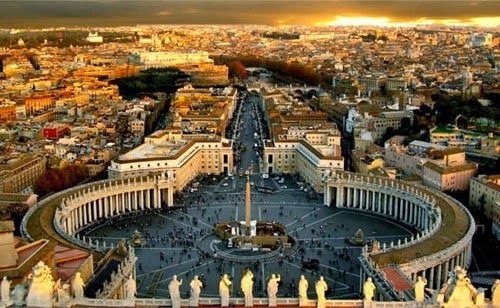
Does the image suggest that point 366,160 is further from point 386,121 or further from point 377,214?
point 386,121

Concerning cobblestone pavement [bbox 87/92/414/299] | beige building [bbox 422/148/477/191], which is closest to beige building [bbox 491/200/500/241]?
cobblestone pavement [bbox 87/92/414/299]

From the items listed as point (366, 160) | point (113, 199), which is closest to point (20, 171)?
point (113, 199)

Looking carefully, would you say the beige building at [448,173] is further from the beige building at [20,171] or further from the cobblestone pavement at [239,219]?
the beige building at [20,171]

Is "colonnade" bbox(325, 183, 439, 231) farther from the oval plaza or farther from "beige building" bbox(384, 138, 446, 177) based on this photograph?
"beige building" bbox(384, 138, 446, 177)

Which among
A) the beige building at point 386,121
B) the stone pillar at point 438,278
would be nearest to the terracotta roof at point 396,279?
the stone pillar at point 438,278

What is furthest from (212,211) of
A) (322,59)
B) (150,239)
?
(322,59)

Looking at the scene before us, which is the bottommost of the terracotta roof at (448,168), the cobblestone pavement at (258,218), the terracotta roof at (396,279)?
the cobblestone pavement at (258,218)
